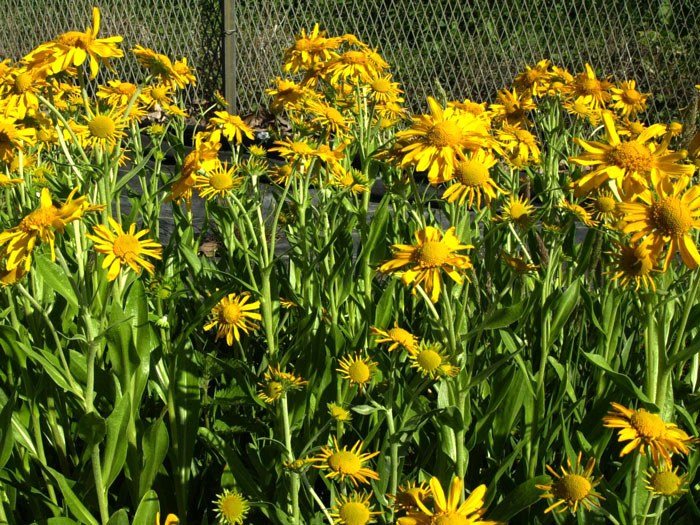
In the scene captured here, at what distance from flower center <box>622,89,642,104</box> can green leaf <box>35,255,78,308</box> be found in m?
2.03

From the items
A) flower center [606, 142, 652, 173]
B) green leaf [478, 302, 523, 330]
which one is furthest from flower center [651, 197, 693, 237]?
green leaf [478, 302, 523, 330]

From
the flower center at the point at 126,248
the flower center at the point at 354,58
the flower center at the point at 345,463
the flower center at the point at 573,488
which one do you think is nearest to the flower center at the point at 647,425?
the flower center at the point at 573,488

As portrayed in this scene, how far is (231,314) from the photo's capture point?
1.70 m

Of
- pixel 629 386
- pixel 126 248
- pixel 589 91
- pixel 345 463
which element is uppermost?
pixel 126 248

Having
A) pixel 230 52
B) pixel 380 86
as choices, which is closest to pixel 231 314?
pixel 380 86

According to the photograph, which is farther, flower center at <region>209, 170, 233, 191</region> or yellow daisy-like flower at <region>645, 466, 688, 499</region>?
flower center at <region>209, 170, 233, 191</region>

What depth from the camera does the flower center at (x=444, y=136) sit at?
4.90 feet

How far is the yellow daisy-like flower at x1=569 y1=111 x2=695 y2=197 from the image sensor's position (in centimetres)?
138

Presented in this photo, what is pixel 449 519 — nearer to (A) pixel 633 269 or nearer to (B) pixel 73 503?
(A) pixel 633 269

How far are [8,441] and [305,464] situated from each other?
61 centimetres

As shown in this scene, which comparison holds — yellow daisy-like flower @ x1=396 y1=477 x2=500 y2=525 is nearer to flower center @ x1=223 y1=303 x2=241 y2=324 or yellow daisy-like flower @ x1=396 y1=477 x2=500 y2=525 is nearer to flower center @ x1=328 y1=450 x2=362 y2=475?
flower center @ x1=328 y1=450 x2=362 y2=475

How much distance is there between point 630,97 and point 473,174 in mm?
1459

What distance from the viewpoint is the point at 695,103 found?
2070 millimetres

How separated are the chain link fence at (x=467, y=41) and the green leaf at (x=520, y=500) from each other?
5.56m
